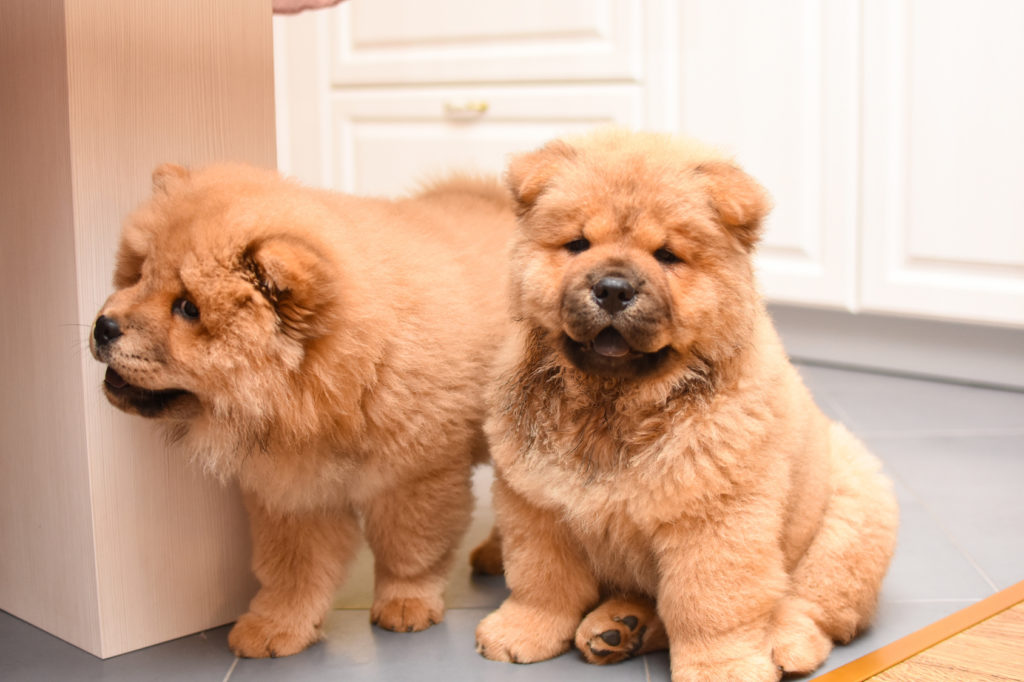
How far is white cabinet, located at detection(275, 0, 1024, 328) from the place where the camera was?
3.24 metres

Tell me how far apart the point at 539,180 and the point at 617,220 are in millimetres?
153

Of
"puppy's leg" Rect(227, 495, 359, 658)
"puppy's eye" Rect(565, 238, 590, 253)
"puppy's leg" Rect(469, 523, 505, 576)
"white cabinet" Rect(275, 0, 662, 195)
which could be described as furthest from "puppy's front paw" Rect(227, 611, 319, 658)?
"white cabinet" Rect(275, 0, 662, 195)

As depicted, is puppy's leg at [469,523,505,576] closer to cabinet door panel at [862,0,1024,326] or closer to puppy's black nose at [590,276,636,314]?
puppy's black nose at [590,276,636,314]

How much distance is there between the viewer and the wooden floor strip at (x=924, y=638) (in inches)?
68.5

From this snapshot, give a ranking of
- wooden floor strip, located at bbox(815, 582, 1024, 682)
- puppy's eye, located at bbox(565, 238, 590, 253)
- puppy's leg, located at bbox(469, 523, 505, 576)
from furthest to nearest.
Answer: puppy's leg, located at bbox(469, 523, 505, 576), wooden floor strip, located at bbox(815, 582, 1024, 682), puppy's eye, located at bbox(565, 238, 590, 253)

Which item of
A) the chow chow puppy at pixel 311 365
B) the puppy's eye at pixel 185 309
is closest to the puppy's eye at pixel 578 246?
the chow chow puppy at pixel 311 365

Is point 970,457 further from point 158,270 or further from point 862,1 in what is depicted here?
point 158,270

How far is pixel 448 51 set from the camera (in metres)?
4.10

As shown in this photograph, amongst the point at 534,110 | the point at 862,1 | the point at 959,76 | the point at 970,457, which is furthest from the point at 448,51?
the point at 970,457

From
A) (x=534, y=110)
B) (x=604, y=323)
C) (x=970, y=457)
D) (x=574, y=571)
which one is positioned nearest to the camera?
(x=604, y=323)

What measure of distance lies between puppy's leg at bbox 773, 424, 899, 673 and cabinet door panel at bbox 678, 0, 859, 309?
5.80 ft

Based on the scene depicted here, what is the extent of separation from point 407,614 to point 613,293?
2.58 feet

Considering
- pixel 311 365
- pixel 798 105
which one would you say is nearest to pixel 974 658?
pixel 311 365

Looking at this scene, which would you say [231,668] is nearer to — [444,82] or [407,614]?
[407,614]
